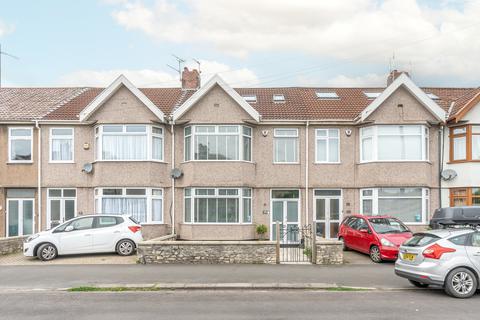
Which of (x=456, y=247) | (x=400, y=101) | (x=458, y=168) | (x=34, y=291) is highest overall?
(x=400, y=101)

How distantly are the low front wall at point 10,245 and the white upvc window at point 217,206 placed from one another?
6.91m

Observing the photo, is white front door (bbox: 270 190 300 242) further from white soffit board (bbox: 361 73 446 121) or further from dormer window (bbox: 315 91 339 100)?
dormer window (bbox: 315 91 339 100)

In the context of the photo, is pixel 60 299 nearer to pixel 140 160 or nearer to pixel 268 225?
pixel 140 160

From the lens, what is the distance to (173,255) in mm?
16312

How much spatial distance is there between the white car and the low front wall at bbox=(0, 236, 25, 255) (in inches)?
Answer: 75.7

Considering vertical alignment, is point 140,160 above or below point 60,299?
above

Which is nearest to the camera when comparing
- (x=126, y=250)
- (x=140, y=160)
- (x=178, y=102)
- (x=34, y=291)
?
(x=34, y=291)

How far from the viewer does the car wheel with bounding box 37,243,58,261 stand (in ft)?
57.8

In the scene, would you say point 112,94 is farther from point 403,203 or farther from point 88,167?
point 403,203

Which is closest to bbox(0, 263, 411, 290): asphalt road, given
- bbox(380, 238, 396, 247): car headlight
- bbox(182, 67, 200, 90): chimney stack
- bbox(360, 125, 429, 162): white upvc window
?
bbox(380, 238, 396, 247): car headlight

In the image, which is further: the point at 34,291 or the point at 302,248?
the point at 302,248

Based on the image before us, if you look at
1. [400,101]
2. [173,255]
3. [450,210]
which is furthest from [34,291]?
[400,101]

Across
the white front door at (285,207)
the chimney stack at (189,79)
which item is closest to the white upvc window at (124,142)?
the white front door at (285,207)

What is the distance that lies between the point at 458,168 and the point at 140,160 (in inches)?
547
